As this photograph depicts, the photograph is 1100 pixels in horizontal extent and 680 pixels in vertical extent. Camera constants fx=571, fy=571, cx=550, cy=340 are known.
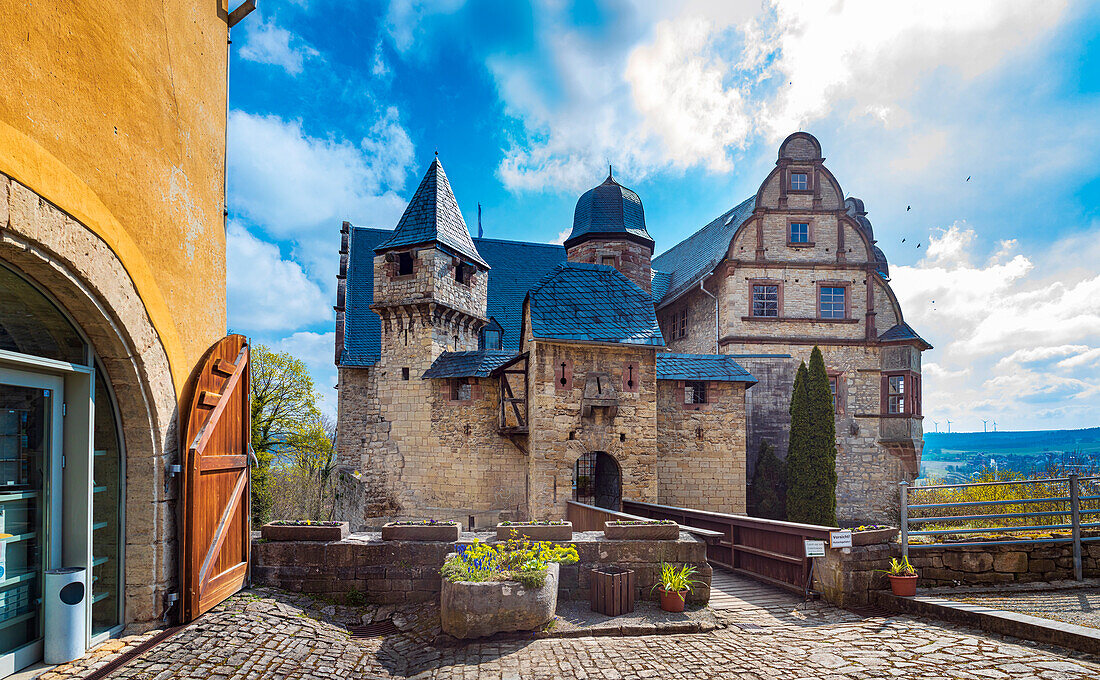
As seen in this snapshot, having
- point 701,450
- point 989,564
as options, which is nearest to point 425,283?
point 701,450

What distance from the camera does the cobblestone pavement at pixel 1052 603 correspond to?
5.87m

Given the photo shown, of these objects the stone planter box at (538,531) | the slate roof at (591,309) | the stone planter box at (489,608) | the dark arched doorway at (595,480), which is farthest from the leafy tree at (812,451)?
the stone planter box at (489,608)

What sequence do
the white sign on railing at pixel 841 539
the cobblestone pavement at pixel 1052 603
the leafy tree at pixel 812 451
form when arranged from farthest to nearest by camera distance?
1. the leafy tree at pixel 812 451
2. the white sign on railing at pixel 841 539
3. the cobblestone pavement at pixel 1052 603

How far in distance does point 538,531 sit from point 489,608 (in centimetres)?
161

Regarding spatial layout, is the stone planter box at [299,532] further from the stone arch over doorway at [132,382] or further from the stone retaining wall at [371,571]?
the stone arch over doorway at [132,382]

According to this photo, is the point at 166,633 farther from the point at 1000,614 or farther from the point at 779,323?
the point at 779,323

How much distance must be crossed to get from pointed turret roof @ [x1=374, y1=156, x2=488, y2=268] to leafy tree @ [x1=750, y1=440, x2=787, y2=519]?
1052 centimetres

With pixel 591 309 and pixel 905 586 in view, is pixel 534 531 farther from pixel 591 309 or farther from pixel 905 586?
pixel 591 309

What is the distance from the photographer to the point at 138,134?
5.23 metres

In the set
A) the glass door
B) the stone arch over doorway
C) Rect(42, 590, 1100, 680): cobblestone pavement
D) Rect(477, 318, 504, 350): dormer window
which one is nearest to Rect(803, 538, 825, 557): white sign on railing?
Rect(42, 590, 1100, 680): cobblestone pavement

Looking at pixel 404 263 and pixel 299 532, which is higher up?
pixel 404 263

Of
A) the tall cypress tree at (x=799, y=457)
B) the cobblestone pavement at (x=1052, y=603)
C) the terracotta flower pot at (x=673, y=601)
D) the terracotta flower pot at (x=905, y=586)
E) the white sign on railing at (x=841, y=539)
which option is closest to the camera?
the cobblestone pavement at (x=1052, y=603)

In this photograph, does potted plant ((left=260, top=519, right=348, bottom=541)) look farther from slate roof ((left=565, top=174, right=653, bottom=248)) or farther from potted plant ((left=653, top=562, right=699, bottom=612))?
slate roof ((left=565, top=174, right=653, bottom=248))

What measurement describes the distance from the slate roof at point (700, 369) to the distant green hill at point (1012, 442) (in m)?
66.6
